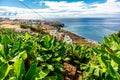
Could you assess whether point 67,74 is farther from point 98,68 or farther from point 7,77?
point 7,77

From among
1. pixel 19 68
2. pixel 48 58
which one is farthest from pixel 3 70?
pixel 48 58

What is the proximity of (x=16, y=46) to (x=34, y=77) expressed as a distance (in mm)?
3047

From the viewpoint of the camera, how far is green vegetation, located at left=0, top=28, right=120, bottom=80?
4.87 meters

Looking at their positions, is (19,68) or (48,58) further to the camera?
(48,58)

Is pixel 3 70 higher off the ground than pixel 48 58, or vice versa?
pixel 3 70

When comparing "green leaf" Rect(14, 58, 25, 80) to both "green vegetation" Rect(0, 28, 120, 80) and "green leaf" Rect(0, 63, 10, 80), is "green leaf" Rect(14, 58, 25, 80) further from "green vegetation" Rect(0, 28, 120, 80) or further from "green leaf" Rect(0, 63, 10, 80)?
"green leaf" Rect(0, 63, 10, 80)

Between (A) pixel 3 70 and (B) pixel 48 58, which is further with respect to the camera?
(B) pixel 48 58

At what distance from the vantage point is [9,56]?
23.7 ft

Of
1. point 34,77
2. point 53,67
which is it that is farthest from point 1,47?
point 53,67

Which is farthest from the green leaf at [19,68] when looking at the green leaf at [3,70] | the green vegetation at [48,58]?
the green leaf at [3,70]

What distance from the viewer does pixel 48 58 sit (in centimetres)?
1235

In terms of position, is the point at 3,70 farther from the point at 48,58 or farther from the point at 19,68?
the point at 48,58

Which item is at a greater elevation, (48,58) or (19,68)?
(19,68)

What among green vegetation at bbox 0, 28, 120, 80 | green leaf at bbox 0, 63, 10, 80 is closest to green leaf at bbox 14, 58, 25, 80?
green vegetation at bbox 0, 28, 120, 80
